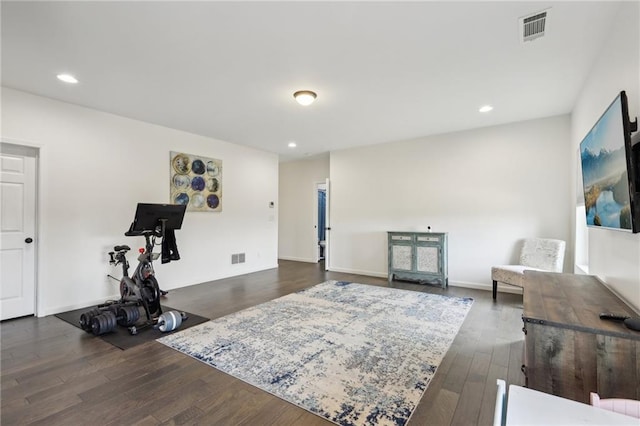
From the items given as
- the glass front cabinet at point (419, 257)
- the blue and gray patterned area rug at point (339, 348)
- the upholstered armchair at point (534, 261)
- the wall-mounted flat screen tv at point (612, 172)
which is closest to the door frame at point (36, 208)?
the blue and gray patterned area rug at point (339, 348)

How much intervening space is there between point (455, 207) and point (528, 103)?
1954 mm

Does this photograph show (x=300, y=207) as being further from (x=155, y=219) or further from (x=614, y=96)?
(x=614, y=96)

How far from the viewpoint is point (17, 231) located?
3.56 m

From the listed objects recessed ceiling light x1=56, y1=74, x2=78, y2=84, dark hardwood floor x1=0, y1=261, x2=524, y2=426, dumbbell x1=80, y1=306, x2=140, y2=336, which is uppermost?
recessed ceiling light x1=56, y1=74, x2=78, y2=84

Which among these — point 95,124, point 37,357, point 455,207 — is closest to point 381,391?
Answer: point 37,357

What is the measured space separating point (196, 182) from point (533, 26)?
507 centimetres

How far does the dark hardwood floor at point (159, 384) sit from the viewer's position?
181 centimetres

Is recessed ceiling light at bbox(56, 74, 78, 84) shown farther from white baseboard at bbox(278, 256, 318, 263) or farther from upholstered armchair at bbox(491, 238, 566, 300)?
white baseboard at bbox(278, 256, 318, 263)

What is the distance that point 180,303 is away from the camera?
4.10m

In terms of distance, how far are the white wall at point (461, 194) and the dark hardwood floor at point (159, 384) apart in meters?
1.81

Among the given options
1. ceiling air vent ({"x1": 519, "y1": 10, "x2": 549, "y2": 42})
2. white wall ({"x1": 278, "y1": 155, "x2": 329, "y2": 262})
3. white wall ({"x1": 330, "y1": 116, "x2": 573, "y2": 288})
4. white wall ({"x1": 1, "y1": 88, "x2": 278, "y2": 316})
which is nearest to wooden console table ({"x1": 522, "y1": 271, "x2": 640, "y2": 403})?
ceiling air vent ({"x1": 519, "y1": 10, "x2": 549, "y2": 42})

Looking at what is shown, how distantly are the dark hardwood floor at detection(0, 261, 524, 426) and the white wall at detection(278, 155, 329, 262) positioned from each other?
197 inches

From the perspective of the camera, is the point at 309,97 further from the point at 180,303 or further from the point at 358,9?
the point at 180,303

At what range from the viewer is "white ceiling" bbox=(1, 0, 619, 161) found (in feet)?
6.97
